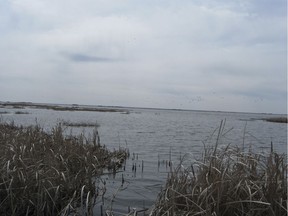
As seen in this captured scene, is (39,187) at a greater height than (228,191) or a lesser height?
lesser

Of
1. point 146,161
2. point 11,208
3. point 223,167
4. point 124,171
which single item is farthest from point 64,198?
point 146,161

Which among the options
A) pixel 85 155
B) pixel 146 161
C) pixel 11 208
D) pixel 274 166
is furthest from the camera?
pixel 146 161

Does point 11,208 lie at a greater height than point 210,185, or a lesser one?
lesser

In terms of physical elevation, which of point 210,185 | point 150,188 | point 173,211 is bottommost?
point 150,188

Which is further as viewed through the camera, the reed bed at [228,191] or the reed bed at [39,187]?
the reed bed at [39,187]

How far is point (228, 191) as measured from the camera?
18.4 feet

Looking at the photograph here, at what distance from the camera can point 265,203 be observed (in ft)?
16.9

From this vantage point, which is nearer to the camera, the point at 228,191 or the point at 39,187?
the point at 228,191

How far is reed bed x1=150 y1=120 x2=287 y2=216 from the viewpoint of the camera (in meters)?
5.44

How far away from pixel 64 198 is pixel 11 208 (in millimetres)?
1213

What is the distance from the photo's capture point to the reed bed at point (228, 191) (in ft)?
17.8

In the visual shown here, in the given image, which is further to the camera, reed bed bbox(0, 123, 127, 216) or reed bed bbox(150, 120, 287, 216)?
reed bed bbox(0, 123, 127, 216)

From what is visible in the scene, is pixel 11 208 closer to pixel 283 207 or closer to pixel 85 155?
pixel 85 155

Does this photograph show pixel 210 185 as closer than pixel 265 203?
No
